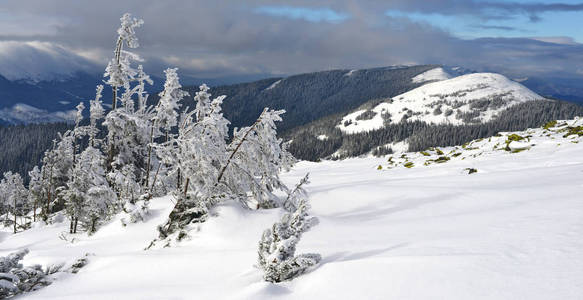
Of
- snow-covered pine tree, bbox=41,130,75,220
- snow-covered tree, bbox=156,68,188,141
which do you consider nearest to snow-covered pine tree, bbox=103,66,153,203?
snow-covered tree, bbox=156,68,188,141

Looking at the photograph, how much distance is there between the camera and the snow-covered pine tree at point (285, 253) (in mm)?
Answer: 5192

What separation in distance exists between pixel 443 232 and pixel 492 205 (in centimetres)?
328

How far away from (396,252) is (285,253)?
1949 mm

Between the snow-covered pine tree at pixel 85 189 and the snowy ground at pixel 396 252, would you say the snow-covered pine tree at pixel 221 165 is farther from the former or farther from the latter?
the snow-covered pine tree at pixel 85 189

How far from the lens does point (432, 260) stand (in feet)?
15.4

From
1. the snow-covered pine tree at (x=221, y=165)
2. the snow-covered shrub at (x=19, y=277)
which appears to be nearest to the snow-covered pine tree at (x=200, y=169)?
the snow-covered pine tree at (x=221, y=165)

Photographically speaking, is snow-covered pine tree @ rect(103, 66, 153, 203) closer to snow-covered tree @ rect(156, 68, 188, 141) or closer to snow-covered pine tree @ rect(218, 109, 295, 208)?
snow-covered tree @ rect(156, 68, 188, 141)

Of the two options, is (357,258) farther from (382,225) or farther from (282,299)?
(382,225)

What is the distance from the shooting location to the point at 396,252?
17.9ft

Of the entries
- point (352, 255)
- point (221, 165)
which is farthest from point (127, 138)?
point (352, 255)

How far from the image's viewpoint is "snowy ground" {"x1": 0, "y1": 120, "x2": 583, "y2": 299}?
414 centimetres

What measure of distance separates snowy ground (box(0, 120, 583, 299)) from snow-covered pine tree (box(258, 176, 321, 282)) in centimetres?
21

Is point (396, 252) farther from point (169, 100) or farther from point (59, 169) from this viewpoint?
point (59, 169)

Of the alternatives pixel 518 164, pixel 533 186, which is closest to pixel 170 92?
pixel 533 186
